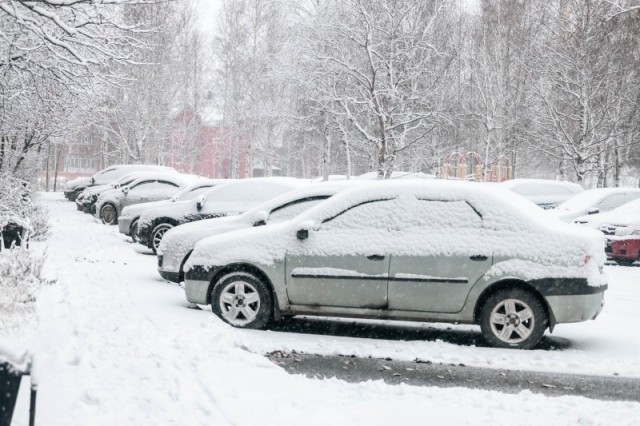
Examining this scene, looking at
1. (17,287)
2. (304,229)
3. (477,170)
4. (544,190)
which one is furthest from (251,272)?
(477,170)

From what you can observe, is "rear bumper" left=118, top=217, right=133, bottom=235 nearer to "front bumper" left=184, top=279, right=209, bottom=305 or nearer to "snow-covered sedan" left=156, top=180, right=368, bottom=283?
"snow-covered sedan" left=156, top=180, right=368, bottom=283

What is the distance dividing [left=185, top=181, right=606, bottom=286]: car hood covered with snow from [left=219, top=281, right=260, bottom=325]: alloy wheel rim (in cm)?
30

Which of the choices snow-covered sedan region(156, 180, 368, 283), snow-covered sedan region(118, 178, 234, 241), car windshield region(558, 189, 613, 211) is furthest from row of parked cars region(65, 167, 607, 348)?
car windshield region(558, 189, 613, 211)

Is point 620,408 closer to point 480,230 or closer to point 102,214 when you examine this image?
point 480,230

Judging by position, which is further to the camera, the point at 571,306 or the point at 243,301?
the point at 243,301

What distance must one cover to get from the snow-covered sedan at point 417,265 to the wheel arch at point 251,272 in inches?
0.5

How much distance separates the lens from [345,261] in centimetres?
753

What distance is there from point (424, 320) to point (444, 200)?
131 cm

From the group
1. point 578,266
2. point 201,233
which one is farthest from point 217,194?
point 578,266

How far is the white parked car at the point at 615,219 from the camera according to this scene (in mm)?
15180

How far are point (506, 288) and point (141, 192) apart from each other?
1525cm

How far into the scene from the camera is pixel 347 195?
7.86 m

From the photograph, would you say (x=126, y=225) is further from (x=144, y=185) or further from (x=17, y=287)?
(x=17, y=287)

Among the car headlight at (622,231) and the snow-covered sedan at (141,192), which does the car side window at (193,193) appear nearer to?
the snow-covered sedan at (141,192)
